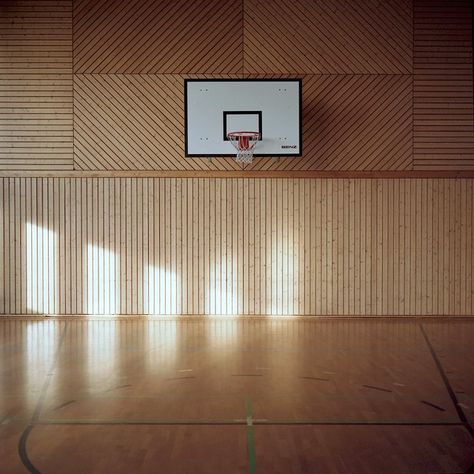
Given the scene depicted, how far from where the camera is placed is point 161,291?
43.4 ft

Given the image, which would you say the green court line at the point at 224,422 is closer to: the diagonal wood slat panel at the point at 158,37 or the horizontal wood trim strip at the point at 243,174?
the horizontal wood trim strip at the point at 243,174

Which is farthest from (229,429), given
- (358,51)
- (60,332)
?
(358,51)

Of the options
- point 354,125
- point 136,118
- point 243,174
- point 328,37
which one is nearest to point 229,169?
point 243,174

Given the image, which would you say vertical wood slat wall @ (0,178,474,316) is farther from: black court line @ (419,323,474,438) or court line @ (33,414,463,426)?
court line @ (33,414,463,426)

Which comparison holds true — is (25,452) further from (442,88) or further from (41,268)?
(442,88)

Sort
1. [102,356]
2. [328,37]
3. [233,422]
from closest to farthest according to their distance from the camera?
[233,422]
[102,356]
[328,37]

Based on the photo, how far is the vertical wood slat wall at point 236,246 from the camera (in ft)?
43.3

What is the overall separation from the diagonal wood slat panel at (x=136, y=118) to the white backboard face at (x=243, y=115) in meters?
0.62

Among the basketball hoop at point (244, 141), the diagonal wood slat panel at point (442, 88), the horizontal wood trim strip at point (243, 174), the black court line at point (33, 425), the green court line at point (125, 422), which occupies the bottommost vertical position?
the green court line at point (125, 422)

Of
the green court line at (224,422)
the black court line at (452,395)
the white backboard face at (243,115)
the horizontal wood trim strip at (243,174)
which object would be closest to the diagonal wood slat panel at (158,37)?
the white backboard face at (243,115)

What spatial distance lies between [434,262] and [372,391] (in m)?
6.41

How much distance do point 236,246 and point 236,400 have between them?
251 inches

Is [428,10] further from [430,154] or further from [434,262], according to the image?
[434,262]

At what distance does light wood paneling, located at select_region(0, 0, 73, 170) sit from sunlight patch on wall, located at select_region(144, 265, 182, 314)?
2.78 metres
